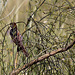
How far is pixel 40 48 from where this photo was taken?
Answer: 2.10 meters

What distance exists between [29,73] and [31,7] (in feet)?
3.79

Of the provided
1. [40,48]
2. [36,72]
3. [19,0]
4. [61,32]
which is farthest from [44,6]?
[19,0]

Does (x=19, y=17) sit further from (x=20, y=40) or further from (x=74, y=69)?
(x=74, y=69)

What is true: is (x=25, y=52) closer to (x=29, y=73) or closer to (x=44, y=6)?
(x=29, y=73)

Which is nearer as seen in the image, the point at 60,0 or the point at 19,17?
the point at 60,0

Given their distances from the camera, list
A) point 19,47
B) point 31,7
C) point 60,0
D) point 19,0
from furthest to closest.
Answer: point 19,0
point 31,7
point 60,0
point 19,47

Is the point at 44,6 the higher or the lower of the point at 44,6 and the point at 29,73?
the higher

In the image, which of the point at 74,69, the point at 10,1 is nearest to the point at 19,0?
the point at 10,1

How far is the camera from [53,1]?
2.71 meters

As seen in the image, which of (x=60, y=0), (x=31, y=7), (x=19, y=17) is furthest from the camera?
(x=19, y=17)

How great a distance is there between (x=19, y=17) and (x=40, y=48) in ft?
5.05

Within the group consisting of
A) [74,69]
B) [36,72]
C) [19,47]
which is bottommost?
[74,69]

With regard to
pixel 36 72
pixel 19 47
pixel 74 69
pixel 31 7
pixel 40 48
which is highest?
pixel 31 7

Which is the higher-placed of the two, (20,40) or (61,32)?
(20,40)
